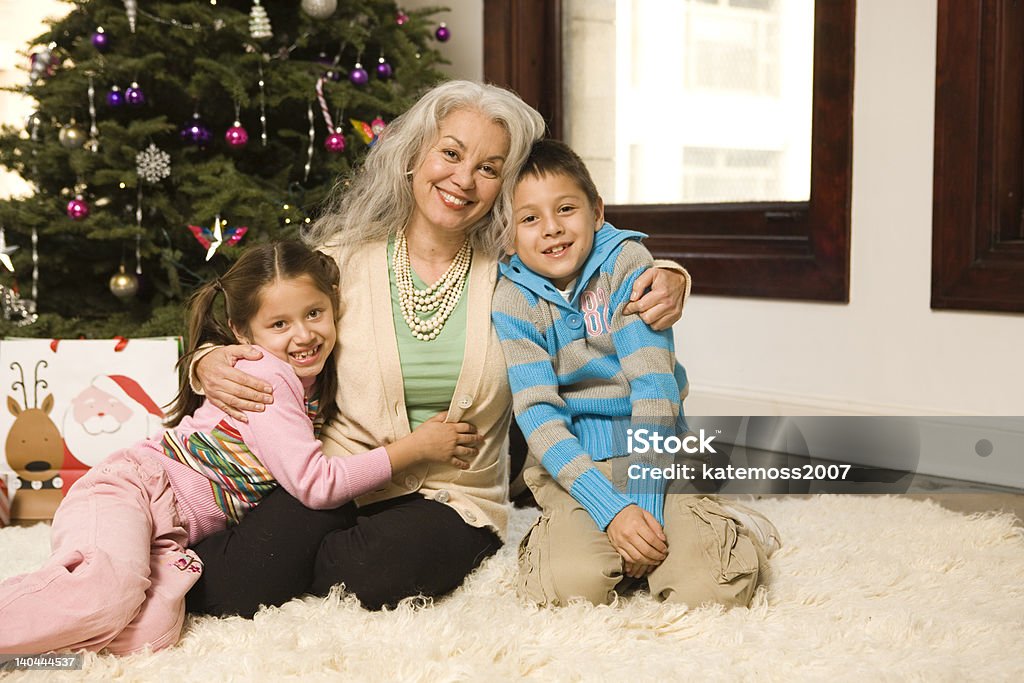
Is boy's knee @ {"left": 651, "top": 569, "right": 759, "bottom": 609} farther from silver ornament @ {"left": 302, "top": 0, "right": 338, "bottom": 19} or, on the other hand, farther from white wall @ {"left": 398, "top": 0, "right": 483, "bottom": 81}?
white wall @ {"left": 398, "top": 0, "right": 483, "bottom": 81}

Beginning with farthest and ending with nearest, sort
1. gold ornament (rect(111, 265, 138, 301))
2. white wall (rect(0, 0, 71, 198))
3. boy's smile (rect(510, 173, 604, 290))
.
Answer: white wall (rect(0, 0, 71, 198)) → gold ornament (rect(111, 265, 138, 301)) → boy's smile (rect(510, 173, 604, 290))

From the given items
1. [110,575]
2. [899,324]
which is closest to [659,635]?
[110,575]

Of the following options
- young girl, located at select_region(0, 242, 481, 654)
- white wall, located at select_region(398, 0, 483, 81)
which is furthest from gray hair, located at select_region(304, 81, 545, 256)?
white wall, located at select_region(398, 0, 483, 81)

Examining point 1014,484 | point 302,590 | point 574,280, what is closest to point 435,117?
point 574,280

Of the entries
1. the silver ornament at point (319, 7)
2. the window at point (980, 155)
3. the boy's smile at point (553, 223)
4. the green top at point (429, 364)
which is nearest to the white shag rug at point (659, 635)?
the green top at point (429, 364)

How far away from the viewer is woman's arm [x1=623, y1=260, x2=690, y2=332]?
1.60 meters

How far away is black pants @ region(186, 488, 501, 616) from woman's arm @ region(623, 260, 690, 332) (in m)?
0.49

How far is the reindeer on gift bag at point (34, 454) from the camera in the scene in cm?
218

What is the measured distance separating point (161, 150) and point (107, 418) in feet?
2.72

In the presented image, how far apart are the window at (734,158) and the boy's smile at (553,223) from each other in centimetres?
121

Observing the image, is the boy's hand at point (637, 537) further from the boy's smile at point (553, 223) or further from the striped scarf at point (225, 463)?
the striped scarf at point (225, 463)

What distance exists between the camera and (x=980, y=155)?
7.45ft

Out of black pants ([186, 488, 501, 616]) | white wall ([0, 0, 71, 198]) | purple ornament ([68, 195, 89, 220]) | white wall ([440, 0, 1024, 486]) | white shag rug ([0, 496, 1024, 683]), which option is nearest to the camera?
white shag rug ([0, 496, 1024, 683])

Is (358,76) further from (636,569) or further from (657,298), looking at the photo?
(636,569)
